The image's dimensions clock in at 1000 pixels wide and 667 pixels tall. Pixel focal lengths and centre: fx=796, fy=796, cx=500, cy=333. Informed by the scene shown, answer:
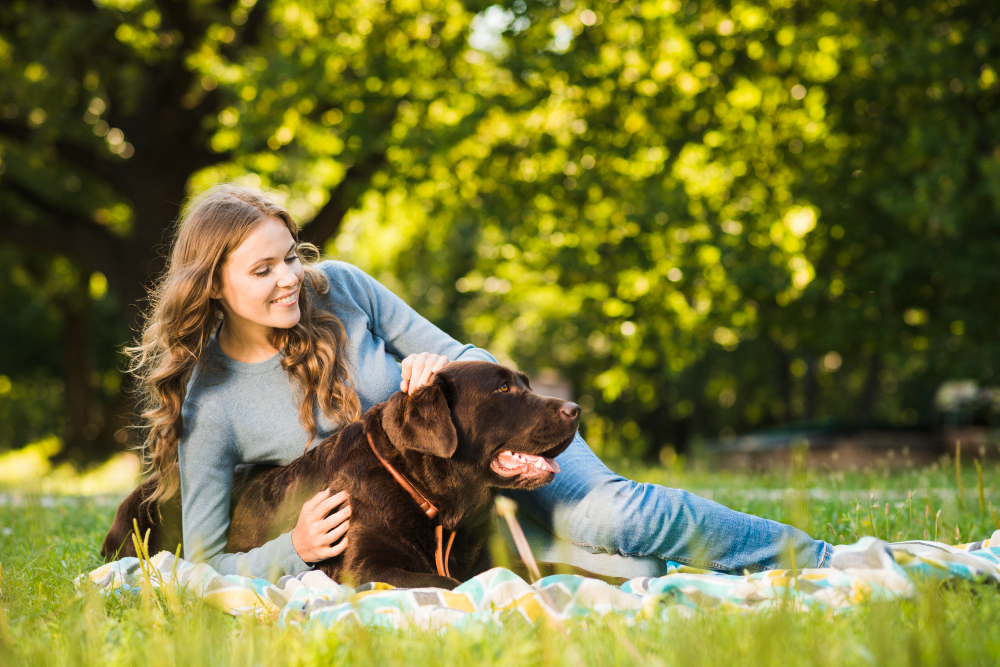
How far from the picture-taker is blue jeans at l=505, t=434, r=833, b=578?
2.81 metres

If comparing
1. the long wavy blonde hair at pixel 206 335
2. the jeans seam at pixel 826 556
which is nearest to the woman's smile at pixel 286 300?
the long wavy blonde hair at pixel 206 335

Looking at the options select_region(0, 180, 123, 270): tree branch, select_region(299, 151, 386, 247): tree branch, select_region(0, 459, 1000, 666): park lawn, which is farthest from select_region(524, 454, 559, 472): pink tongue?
select_region(0, 180, 123, 270): tree branch

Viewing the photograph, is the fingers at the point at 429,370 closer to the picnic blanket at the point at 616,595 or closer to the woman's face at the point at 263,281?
the woman's face at the point at 263,281

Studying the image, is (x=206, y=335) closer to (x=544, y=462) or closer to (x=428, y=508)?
(x=428, y=508)

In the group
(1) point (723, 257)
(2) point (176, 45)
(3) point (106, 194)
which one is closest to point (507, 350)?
(3) point (106, 194)

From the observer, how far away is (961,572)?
7.38 ft

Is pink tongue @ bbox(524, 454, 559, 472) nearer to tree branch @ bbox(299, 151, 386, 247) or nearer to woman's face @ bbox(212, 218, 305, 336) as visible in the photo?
woman's face @ bbox(212, 218, 305, 336)

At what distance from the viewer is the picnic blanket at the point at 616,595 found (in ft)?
6.97

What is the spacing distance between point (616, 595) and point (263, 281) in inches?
73.7

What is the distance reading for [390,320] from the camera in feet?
12.1

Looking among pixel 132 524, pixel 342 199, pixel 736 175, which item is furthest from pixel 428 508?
pixel 342 199

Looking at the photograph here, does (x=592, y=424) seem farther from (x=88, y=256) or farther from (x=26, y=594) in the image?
(x=26, y=594)

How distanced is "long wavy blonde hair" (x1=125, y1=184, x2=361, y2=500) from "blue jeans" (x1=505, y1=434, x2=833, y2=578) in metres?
0.96

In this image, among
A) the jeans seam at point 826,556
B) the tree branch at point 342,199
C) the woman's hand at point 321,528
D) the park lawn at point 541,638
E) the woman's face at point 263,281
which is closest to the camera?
the park lawn at point 541,638
